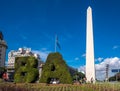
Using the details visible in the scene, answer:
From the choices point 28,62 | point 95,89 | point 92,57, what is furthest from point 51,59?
point 92,57

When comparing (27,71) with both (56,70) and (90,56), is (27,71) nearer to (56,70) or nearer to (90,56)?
(56,70)

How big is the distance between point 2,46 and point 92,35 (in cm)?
9789

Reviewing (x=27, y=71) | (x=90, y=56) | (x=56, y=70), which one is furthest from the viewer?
(x=90, y=56)

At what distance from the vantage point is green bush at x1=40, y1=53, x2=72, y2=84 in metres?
29.3

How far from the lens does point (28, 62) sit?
106 ft

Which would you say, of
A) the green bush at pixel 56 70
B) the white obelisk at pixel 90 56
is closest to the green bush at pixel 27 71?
the green bush at pixel 56 70

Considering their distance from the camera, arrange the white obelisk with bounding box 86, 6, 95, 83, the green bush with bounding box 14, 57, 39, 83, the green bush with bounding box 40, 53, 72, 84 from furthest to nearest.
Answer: the white obelisk with bounding box 86, 6, 95, 83
the green bush with bounding box 14, 57, 39, 83
the green bush with bounding box 40, 53, 72, 84

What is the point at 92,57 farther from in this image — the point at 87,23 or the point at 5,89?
the point at 5,89

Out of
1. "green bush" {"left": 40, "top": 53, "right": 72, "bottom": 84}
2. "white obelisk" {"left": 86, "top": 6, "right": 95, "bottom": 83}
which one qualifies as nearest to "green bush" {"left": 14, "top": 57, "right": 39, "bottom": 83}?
"green bush" {"left": 40, "top": 53, "right": 72, "bottom": 84}

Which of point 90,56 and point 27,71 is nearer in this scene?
point 27,71

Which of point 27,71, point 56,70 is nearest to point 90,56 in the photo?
point 56,70

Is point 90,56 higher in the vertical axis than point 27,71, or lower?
higher

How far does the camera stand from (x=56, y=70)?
30.1 m

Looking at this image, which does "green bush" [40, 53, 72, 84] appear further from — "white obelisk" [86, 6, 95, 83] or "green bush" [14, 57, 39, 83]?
"white obelisk" [86, 6, 95, 83]
